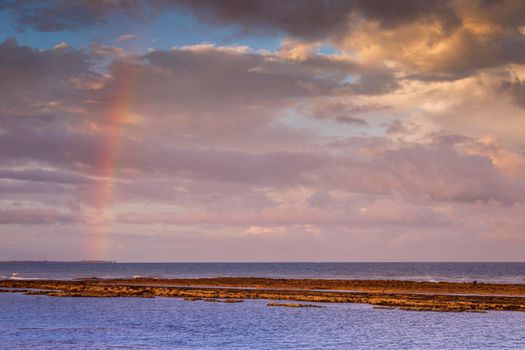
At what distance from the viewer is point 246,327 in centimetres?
5256

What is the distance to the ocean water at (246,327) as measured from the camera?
144 feet

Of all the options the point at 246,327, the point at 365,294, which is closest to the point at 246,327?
the point at 246,327

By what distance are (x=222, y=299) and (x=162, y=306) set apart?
422 inches

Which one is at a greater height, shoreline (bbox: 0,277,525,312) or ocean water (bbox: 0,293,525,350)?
shoreline (bbox: 0,277,525,312)

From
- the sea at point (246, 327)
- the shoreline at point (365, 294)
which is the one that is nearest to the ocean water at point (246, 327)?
the sea at point (246, 327)

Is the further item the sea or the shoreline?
the shoreline

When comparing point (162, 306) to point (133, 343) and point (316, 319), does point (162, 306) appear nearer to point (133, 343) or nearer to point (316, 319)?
point (316, 319)

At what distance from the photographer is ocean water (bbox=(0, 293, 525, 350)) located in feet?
144

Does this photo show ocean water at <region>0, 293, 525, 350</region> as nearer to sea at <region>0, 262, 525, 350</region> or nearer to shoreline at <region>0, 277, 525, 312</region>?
sea at <region>0, 262, 525, 350</region>

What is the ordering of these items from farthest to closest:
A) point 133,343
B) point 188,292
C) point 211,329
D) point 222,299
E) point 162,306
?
point 188,292 < point 222,299 < point 162,306 < point 211,329 < point 133,343

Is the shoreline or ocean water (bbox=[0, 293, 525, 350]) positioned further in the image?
the shoreline

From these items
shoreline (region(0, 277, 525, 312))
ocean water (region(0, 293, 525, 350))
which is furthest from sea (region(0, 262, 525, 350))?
shoreline (region(0, 277, 525, 312))

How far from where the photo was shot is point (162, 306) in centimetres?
7306

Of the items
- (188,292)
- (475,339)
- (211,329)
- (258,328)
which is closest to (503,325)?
(475,339)
